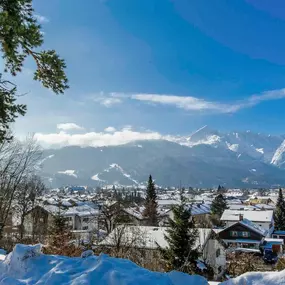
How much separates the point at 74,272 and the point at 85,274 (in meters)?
0.45

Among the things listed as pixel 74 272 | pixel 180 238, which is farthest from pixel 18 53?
pixel 180 238

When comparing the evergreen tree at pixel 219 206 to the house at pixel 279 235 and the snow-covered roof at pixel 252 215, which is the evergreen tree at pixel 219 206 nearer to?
the snow-covered roof at pixel 252 215

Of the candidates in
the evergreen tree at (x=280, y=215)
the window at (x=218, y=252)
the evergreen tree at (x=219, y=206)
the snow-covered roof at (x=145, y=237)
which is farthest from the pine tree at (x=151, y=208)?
the evergreen tree at (x=280, y=215)

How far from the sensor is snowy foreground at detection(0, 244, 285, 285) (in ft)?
13.0

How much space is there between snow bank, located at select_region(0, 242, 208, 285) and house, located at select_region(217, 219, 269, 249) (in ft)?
133

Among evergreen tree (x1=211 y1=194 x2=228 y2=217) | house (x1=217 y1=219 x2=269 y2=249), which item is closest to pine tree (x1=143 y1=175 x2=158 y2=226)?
house (x1=217 y1=219 x2=269 y2=249)

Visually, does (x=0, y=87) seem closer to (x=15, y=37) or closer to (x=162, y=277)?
(x=15, y=37)

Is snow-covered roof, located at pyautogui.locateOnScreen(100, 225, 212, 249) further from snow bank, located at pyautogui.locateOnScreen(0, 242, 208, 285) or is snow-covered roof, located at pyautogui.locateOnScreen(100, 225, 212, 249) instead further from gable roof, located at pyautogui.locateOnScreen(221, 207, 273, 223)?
gable roof, located at pyautogui.locateOnScreen(221, 207, 273, 223)

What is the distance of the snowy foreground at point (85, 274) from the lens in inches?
156

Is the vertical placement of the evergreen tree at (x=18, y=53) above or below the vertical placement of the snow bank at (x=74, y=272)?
above

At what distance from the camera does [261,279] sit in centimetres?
381

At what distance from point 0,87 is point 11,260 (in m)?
4.14

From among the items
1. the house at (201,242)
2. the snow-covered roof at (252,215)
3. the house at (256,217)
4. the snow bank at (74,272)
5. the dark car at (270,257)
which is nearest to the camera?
the snow bank at (74,272)

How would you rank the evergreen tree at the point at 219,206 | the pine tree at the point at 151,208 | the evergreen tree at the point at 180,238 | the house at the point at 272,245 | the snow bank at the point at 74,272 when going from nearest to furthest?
the snow bank at the point at 74,272, the evergreen tree at the point at 180,238, the house at the point at 272,245, the pine tree at the point at 151,208, the evergreen tree at the point at 219,206
